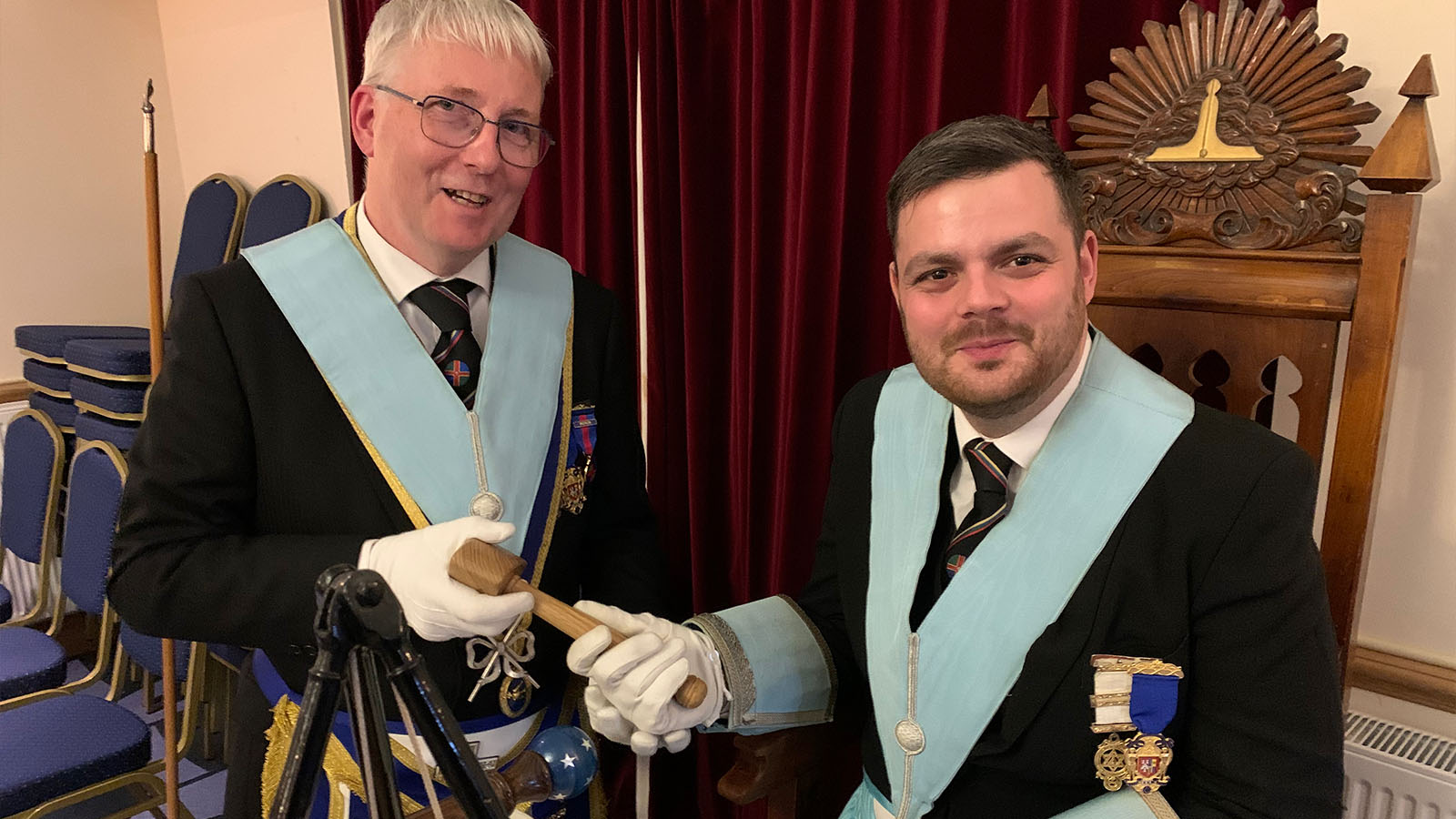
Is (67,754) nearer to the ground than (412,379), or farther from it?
nearer to the ground

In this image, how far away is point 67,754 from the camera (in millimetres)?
1901

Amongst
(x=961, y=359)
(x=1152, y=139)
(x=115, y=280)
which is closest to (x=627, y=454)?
(x=961, y=359)

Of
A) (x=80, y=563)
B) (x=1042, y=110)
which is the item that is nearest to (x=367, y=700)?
(x=1042, y=110)

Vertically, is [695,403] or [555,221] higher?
[555,221]

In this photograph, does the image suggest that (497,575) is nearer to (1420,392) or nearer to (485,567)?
(485,567)

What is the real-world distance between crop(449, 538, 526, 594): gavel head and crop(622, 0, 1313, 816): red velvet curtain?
100cm

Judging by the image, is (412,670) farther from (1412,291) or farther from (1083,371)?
(1412,291)

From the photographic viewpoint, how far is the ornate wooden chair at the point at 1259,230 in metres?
1.19

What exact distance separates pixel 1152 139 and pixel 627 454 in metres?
0.85

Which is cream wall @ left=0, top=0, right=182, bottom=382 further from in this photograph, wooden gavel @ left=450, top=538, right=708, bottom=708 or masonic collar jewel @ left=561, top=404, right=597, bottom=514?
wooden gavel @ left=450, top=538, right=708, bottom=708

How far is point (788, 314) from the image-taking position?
1.80 meters

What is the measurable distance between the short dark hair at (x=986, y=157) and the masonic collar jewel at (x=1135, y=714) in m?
0.47

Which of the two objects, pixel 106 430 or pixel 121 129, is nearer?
pixel 106 430

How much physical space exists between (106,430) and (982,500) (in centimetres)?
261
